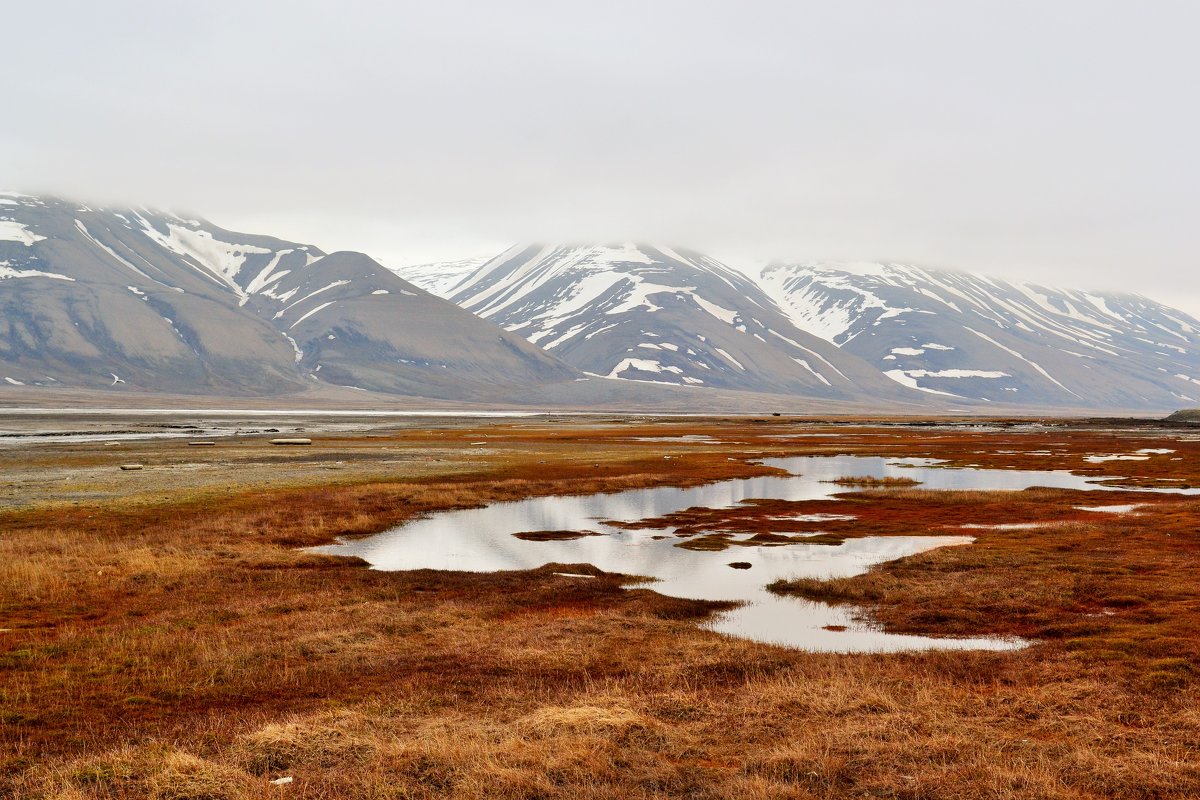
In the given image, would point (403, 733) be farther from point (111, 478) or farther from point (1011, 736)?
point (111, 478)

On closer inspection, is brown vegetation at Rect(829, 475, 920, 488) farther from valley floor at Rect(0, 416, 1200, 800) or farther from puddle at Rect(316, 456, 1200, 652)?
valley floor at Rect(0, 416, 1200, 800)

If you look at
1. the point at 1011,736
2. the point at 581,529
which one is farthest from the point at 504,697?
the point at 581,529

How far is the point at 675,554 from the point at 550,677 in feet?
63.6

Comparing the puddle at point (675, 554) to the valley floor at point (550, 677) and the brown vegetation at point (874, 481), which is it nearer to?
the valley floor at point (550, 677)

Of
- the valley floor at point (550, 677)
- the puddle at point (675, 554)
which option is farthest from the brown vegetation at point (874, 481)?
the valley floor at point (550, 677)

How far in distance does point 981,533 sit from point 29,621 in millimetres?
39830

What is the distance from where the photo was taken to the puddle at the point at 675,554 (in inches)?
1013

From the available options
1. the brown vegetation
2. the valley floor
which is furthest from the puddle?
the brown vegetation

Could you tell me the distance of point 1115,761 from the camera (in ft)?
45.0

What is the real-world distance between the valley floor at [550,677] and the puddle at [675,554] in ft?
5.60

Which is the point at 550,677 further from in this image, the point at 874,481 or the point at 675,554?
the point at 874,481

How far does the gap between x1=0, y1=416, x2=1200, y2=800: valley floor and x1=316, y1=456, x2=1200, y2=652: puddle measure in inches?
67.2

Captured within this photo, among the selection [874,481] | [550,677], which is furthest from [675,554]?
[874,481]

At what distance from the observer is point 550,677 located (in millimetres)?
19938
